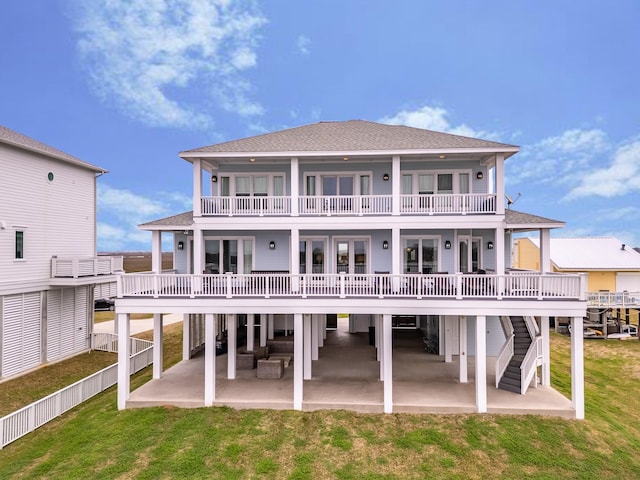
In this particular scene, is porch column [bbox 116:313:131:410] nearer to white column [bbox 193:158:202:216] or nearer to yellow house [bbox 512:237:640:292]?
white column [bbox 193:158:202:216]

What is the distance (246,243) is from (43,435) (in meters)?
9.84

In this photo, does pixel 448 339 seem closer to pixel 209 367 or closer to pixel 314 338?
pixel 314 338

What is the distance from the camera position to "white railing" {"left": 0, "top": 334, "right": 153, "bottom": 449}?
10820 mm

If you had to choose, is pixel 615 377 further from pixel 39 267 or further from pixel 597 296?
pixel 39 267

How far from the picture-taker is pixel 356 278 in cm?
1486

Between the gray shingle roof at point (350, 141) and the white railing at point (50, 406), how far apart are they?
997 centimetres

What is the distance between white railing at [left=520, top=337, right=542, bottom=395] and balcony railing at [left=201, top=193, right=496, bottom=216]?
5335 mm

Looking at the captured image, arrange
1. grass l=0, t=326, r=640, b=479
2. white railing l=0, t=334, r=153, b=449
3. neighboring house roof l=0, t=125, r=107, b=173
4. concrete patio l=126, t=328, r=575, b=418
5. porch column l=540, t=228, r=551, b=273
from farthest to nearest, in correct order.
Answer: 1. neighboring house roof l=0, t=125, r=107, b=173
2. porch column l=540, t=228, r=551, b=273
3. concrete patio l=126, t=328, r=575, b=418
4. white railing l=0, t=334, r=153, b=449
5. grass l=0, t=326, r=640, b=479

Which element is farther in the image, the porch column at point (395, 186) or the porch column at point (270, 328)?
the porch column at point (270, 328)

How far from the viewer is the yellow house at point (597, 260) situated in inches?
1133

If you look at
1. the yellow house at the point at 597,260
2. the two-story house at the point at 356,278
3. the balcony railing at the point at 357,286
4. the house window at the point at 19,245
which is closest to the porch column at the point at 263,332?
the two-story house at the point at 356,278

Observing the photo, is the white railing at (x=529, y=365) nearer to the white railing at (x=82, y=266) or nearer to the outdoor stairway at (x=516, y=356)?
the outdoor stairway at (x=516, y=356)

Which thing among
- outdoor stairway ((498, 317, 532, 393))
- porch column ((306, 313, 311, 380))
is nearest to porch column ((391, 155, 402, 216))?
porch column ((306, 313, 311, 380))

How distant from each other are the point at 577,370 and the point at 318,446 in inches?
347
